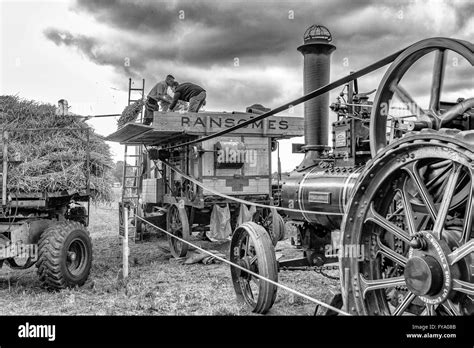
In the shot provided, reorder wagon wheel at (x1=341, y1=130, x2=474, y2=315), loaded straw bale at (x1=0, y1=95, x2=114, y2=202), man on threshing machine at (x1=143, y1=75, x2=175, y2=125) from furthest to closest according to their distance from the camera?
man on threshing machine at (x1=143, y1=75, x2=175, y2=125), loaded straw bale at (x1=0, y1=95, x2=114, y2=202), wagon wheel at (x1=341, y1=130, x2=474, y2=315)

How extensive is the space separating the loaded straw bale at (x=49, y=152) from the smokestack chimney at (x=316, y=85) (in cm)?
324

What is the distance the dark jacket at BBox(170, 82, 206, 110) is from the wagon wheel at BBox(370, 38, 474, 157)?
6.91 metres

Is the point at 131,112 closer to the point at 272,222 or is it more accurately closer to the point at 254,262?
the point at 272,222

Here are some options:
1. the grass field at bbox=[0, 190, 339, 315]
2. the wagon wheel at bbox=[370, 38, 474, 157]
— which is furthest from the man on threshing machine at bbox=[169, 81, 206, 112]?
the wagon wheel at bbox=[370, 38, 474, 157]

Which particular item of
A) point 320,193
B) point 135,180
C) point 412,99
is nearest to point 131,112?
A: point 135,180

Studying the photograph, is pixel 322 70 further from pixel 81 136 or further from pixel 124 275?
pixel 124 275

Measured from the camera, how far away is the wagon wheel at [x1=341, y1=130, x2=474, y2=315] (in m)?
2.50

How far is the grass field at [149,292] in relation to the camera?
554 centimetres

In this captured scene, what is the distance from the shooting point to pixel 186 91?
9.91 m

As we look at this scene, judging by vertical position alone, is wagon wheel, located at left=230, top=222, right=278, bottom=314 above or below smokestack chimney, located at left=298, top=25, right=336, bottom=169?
below

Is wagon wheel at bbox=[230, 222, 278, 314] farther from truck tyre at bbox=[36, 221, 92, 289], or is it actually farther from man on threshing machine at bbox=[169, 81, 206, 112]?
man on threshing machine at bbox=[169, 81, 206, 112]
